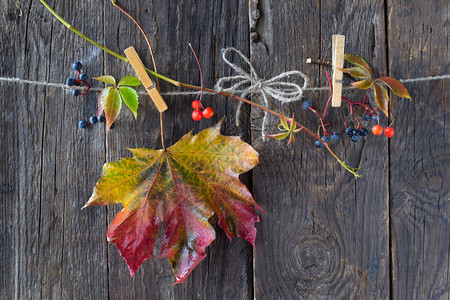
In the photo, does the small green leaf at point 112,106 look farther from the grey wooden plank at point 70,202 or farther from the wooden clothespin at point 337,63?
the wooden clothespin at point 337,63

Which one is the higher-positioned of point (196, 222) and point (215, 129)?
point (215, 129)

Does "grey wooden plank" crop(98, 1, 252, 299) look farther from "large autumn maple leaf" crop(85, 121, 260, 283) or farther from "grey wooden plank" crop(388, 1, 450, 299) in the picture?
"grey wooden plank" crop(388, 1, 450, 299)

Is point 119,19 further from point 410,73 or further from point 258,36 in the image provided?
point 410,73

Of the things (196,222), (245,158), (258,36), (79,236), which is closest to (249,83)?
(258,36)

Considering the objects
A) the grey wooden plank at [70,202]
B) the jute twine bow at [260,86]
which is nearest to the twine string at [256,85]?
the jute twine bow at [260,86]

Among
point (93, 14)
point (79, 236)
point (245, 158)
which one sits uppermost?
point (93, 14)

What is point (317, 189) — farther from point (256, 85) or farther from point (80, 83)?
point (80, 83)

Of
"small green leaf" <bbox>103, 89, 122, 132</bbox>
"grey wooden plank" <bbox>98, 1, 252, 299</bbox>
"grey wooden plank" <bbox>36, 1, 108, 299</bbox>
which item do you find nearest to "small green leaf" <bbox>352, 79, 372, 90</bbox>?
"grey wooden plank" <bbox>98, 1, 252, 299</bbox>

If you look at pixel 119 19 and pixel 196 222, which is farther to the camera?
pixel 119 19
